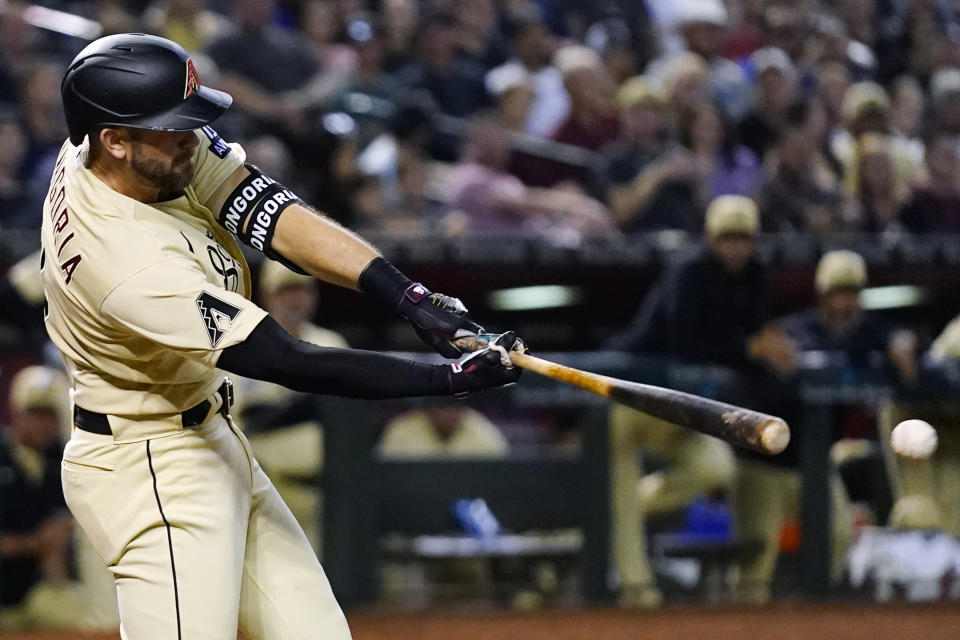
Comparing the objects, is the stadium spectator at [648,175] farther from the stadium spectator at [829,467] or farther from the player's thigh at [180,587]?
the player's thigh at [180,587]

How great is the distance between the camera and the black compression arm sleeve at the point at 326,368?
2.73 meters

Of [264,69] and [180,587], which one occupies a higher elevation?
[264,69]

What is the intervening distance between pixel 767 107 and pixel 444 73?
2018 mm

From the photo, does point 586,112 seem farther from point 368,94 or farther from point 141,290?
point 141,290

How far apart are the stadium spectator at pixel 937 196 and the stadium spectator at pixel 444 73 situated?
260 centimetres

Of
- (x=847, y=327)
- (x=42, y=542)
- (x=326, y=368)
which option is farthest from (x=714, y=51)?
(x=326, y=368)

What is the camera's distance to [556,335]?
7.27m

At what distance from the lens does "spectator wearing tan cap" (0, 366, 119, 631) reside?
19.7 feet

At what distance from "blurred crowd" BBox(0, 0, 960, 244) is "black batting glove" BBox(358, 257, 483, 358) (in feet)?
12.4

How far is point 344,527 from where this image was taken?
6309 millimetres

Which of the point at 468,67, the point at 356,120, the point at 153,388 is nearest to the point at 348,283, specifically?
the point at 153,388

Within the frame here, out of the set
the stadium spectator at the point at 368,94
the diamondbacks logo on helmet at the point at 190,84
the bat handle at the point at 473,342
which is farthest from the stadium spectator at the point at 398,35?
the bat handle at the point at 473,342

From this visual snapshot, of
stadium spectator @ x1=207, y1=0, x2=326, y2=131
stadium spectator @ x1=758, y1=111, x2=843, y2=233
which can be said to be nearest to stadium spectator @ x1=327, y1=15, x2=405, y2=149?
stadium spectator @ x1=207, y1=0, x2=326, y2=131

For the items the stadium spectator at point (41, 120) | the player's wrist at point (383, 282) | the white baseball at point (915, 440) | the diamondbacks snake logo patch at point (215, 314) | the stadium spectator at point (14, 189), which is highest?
the stadium spectator at point (41, 120)
